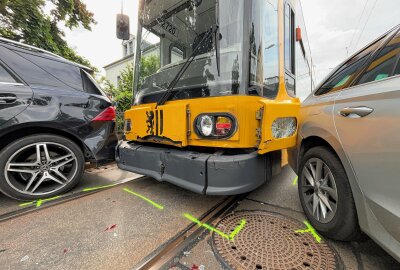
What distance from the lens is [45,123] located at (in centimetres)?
257

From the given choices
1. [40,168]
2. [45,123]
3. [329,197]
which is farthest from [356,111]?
[40,168]

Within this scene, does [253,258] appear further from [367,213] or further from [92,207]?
[92,207]

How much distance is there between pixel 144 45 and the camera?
3043 mm

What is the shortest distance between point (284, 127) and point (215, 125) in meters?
0.84

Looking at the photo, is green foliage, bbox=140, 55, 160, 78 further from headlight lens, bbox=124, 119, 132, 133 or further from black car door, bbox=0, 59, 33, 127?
black car door, bbox=0, 59, 33, 127

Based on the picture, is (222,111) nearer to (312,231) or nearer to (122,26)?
(312,231)

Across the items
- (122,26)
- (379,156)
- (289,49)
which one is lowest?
(379,156)

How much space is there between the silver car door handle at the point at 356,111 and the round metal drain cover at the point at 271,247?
1.11 metres

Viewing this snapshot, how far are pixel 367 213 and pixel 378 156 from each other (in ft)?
1.35

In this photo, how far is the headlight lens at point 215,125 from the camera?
1.95m

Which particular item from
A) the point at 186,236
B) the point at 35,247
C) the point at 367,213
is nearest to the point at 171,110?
the point at 186,236

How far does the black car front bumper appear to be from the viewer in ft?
6.24

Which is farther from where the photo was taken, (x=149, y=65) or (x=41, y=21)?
(x=41, y=21)

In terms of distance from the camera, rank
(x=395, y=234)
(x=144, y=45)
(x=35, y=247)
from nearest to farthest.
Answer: (x=395, y=234) < (x=35, y=247) < (x=144, y=45)
